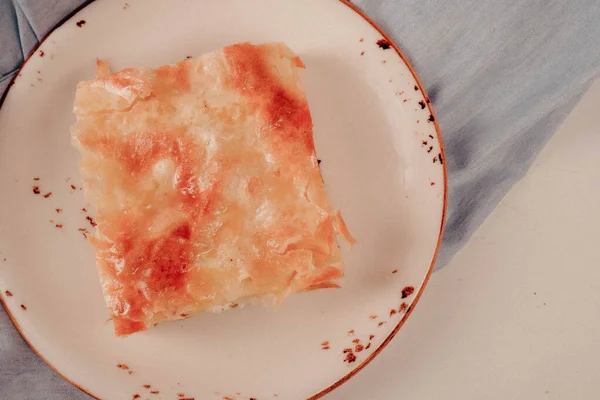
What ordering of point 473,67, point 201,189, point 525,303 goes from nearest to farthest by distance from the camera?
1. point 201,189
2. point 473,67
3. point 525,303

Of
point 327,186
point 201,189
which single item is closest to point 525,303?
point 327,186

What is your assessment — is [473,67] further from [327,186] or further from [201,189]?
[201,189]

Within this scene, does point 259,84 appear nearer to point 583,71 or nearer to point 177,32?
point 177,32

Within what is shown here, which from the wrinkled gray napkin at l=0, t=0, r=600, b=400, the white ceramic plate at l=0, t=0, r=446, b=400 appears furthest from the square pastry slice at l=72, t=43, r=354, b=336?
the wrinkled gray napkin at l=0, t=0, r=600, b=400

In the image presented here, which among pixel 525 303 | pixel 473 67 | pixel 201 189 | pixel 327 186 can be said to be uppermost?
pixel 473 67

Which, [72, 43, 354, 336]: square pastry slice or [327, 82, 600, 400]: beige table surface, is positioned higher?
[72, 43, 354, 336]: square pastry slice

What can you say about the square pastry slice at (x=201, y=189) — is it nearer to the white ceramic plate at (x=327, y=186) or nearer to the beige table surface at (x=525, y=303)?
the white ceramic plate at (x=327, y=186)

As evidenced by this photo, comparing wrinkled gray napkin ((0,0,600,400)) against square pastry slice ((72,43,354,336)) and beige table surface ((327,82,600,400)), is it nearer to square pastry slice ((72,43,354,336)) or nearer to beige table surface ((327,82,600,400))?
beige table surface ((327,82,600,400))
